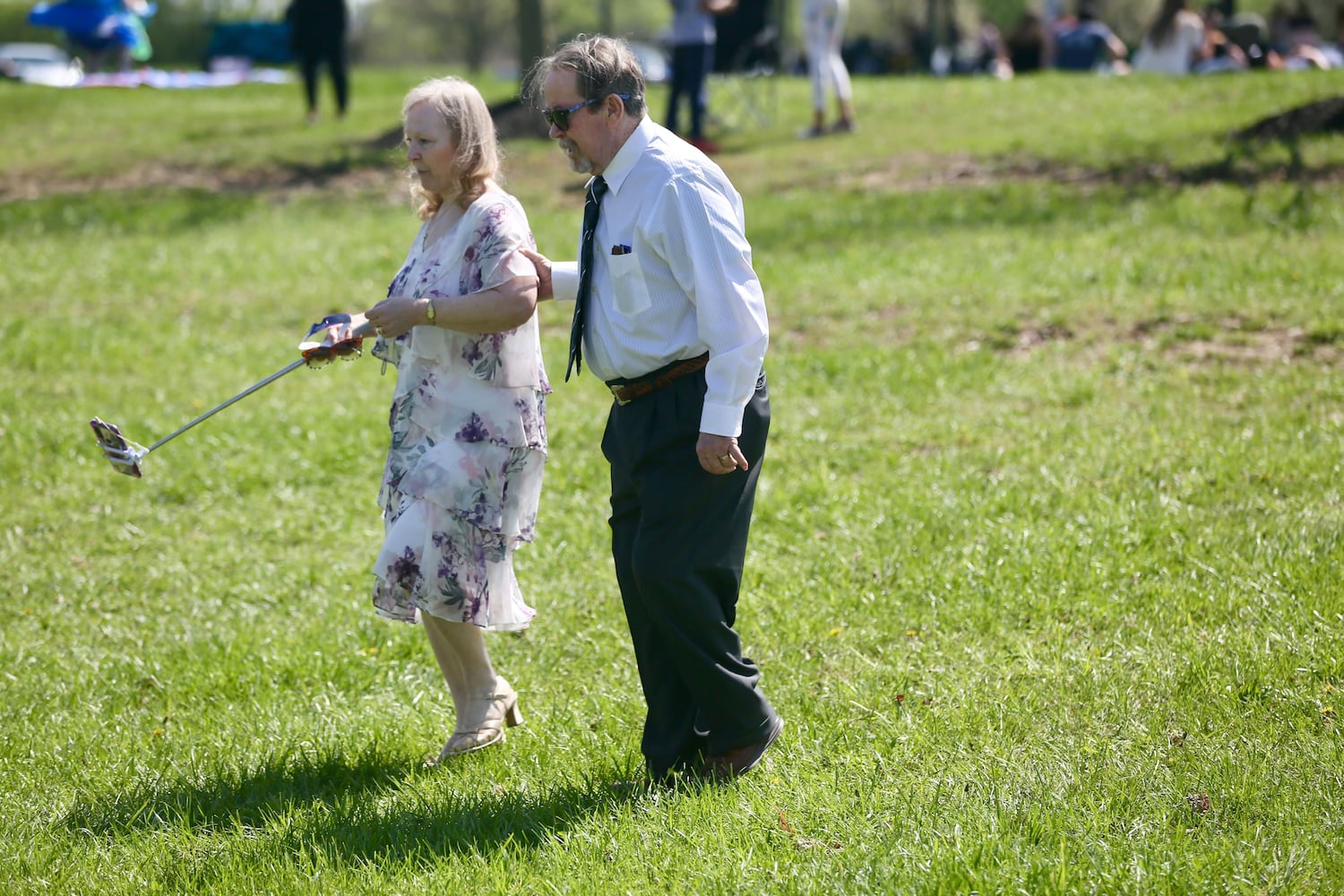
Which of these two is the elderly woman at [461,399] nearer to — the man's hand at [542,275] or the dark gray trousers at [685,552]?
the man's hand at [542,275]

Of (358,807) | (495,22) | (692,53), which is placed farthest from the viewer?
(495,22)

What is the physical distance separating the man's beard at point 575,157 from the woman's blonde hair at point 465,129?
0.46m

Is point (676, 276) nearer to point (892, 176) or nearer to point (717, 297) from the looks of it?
point (717, 297)

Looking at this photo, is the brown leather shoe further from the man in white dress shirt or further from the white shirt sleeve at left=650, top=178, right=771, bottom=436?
the white shirt sleeve at left=650, top=178, right=771, bottom=436

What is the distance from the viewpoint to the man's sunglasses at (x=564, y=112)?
3.56 metres

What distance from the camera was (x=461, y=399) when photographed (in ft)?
13.5

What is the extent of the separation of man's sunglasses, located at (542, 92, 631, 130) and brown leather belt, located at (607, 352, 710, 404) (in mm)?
711

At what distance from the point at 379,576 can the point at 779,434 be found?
3.61 meters

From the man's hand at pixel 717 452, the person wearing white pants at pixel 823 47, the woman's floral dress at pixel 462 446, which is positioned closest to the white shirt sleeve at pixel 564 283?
the woman's floral dress at pixel 462 446

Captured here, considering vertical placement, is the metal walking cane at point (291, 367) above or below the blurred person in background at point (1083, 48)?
below

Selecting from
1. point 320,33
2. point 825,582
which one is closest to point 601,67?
point 825,582

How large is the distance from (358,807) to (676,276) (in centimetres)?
186

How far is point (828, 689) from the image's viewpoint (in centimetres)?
448

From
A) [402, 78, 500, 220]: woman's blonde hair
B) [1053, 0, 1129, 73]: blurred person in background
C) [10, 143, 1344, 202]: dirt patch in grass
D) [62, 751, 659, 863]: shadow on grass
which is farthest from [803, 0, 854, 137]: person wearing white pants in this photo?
[62, 751, 659, 863]: shadow on grass
